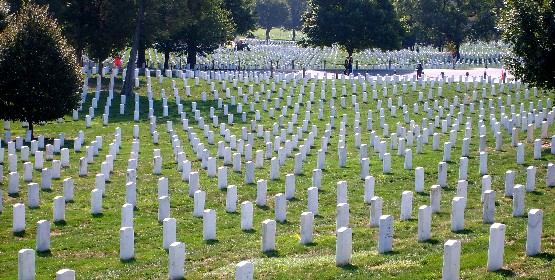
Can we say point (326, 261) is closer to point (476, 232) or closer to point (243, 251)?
point (243, 251)

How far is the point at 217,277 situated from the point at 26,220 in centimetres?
623

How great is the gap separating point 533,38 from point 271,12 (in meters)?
105

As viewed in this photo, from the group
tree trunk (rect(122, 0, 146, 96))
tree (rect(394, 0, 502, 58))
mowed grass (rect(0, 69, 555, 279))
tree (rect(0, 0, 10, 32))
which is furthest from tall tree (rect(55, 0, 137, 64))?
tree (rect(394, 0, 502, 58))

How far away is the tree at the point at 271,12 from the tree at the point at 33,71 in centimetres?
9531

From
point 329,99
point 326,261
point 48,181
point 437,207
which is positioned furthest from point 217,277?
point 329,99

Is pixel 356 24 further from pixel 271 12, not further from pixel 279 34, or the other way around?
pixel 279 34

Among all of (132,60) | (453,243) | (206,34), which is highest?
(206,34)

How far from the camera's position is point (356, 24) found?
58219 millimetres

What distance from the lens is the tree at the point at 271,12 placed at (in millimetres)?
123562

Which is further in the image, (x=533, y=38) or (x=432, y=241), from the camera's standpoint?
(x=533, y=38)

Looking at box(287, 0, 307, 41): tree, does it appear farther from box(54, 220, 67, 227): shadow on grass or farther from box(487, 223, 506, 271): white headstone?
box(487, 223, 506, 271): white headstone

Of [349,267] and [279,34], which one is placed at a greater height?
[279,34]

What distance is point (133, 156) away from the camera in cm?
2298

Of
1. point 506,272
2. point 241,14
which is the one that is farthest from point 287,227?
point 241,14
